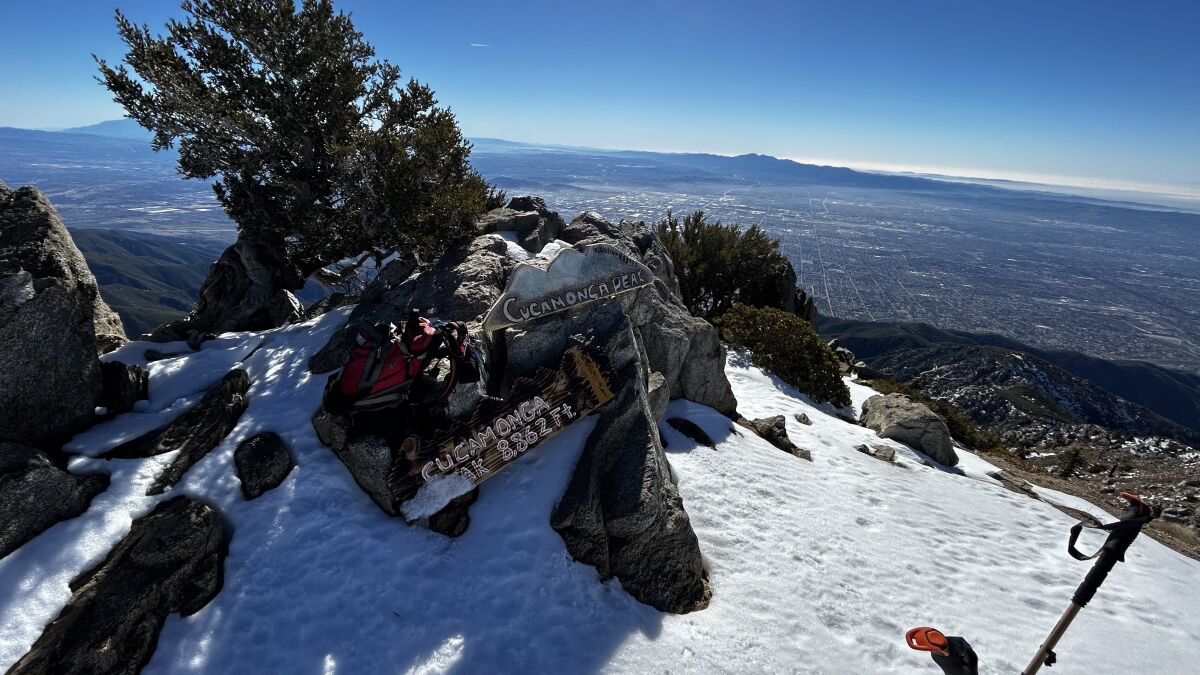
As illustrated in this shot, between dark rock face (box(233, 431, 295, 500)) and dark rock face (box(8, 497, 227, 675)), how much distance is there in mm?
785

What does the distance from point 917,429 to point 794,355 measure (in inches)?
252

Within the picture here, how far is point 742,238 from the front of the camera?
38531 millimetres

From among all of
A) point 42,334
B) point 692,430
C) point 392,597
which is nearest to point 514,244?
point 692,430

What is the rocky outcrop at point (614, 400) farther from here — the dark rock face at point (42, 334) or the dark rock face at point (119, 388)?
the dark rock face at point (42, 334)

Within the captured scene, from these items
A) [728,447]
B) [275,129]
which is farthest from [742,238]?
[275,129]

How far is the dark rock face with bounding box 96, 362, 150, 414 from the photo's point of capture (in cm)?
975

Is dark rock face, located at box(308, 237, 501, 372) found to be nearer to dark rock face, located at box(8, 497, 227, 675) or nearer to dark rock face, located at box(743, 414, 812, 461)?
dark rock face, located at box(8, 497, 227, 675)

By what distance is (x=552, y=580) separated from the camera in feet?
26.8

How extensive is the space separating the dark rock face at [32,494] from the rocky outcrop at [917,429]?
78.3ft

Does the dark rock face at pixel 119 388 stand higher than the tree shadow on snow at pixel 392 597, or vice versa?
the dark rock face at pixel 119 388

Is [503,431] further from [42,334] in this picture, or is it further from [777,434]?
[777,434]

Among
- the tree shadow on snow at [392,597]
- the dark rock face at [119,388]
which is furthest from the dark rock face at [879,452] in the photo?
the dark rock face at [119,388]

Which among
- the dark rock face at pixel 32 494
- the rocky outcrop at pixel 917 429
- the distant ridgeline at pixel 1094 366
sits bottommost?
the distant ridgeline at pixel 1094 366

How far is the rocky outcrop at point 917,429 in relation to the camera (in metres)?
19.1
